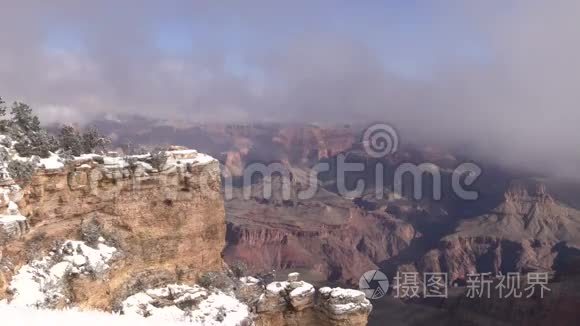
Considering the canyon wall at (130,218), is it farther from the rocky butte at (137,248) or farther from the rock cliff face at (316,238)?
the rock cliff face at (316,238)

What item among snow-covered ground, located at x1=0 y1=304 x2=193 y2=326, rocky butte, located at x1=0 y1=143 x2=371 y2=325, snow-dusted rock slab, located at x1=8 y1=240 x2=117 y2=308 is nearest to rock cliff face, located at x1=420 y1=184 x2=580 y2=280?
rocky butte, located at x1=0 y1=143 x2=371 y2=325

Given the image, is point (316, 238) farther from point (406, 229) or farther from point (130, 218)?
point (130, 218)

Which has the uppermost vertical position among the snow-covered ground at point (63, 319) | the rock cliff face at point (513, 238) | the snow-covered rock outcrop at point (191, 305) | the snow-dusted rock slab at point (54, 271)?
the snow-covered ground at point (63, 319)

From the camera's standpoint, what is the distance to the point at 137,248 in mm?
19266

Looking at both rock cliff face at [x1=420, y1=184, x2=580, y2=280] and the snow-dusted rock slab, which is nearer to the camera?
the snow-dusted rock slab

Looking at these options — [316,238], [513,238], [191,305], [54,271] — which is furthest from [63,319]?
[513,238]

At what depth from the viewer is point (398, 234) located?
116 metres

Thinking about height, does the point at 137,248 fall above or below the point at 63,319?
below

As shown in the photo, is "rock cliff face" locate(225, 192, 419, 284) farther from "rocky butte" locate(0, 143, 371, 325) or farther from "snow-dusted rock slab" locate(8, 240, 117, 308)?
"snow-dusted rock slab" locate(8, 240, 117, 308)

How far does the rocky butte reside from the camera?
15.0 metres

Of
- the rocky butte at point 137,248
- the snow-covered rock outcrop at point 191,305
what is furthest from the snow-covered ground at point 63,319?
the snow-covered rock outcrop at point 191,305

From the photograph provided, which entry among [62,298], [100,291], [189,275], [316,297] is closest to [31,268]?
[62,298]

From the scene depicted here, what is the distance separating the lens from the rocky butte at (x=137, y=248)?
1496 cm

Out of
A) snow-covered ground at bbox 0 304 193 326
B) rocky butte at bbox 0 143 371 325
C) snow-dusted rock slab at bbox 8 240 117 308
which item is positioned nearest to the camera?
snow-covered ground at bbox 0 304 193 326
